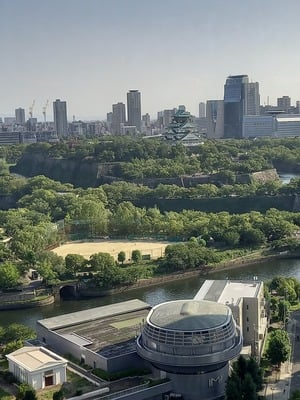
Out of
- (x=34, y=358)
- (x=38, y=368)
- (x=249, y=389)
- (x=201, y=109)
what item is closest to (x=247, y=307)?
(x=249, y=389)

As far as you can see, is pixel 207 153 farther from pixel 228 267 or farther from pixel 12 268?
pixel 12 268

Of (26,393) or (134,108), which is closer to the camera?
(26,393)

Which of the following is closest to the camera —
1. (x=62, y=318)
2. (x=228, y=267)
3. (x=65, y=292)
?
(x=62, y=318)

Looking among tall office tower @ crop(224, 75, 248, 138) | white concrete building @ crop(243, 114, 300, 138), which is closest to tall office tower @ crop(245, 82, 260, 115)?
tall office tower @ crop(224, 75, 248, 138)

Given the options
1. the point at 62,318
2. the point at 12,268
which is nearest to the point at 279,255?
the point at 12,268

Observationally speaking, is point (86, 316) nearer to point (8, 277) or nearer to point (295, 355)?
point (295, 355)

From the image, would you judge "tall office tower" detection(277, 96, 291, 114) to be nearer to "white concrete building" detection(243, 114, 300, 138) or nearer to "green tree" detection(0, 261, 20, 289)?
"white concrete building" detection(243, 114, 300, 138)

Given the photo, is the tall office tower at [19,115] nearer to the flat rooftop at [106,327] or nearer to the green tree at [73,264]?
the green tree at [73,264]
